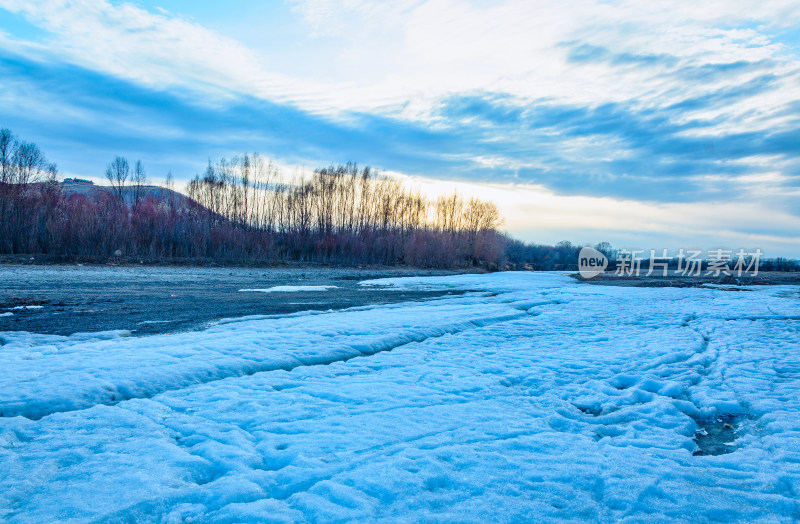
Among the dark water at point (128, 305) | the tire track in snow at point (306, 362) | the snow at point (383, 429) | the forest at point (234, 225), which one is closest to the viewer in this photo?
the snow at point (383, 429)

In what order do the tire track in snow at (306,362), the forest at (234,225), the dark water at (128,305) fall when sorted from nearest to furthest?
the tire track in snow at (306,362)
the dark water at (128,305)
the forest at (234,225)

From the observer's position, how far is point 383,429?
12.0 ft

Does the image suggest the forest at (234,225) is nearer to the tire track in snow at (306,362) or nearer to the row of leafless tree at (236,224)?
the row of leafless tree at (236,224)

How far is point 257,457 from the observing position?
3141 millimetres

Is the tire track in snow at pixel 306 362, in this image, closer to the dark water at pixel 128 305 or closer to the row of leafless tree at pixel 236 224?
the dark water at pixel 128 305

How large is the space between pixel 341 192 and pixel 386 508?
53815 mm

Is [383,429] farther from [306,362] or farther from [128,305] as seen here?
[128,305]

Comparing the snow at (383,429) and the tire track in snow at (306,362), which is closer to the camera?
the snow at (383,429)

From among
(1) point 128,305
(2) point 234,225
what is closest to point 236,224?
(2) point 234,225

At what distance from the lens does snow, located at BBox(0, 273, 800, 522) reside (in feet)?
8.59

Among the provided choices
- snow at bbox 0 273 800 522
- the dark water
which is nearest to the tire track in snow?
snow at bbox 0 273 800 522

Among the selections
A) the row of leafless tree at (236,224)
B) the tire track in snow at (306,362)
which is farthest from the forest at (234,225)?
the tire track in snow at (306,362)

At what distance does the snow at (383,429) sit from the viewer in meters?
2.62

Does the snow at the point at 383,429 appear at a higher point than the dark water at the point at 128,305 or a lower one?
higher
